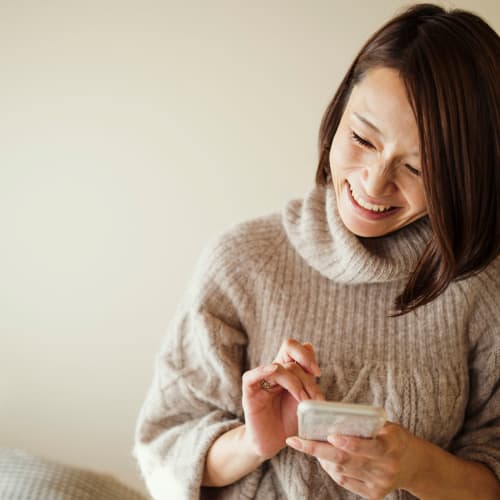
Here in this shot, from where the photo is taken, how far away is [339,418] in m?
0.72

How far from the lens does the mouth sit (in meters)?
0.93

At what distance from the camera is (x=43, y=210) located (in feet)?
4.80

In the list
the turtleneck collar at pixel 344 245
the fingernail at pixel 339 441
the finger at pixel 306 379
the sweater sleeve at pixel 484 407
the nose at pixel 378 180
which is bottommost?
the sweater sleeve at pixel 484 407

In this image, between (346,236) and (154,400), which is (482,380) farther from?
(154,400)

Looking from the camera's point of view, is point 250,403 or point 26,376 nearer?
point 250,403

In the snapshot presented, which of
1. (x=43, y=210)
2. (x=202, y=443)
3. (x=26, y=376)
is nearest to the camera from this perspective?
(x=202, y=443)

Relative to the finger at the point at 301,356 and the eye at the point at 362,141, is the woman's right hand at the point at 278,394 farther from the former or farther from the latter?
the eye at the point at 362,141

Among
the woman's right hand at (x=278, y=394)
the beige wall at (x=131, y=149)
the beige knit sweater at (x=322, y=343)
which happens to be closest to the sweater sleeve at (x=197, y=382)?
the beige knit sweater at (x=322, y=343)

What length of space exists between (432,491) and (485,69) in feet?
2.16

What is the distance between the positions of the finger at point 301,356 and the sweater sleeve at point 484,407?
0.36 meters

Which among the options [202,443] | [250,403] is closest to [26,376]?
[202,443]

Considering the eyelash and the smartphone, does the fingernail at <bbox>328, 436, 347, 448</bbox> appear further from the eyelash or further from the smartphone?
the eyelash

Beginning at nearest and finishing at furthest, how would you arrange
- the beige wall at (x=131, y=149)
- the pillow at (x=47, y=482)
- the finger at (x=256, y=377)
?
1. the finger at (x=256, y=377)
2. the pillow at (x=47, y=482)
3. the beige wall at (x=131, y=149)

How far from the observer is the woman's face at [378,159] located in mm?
854
